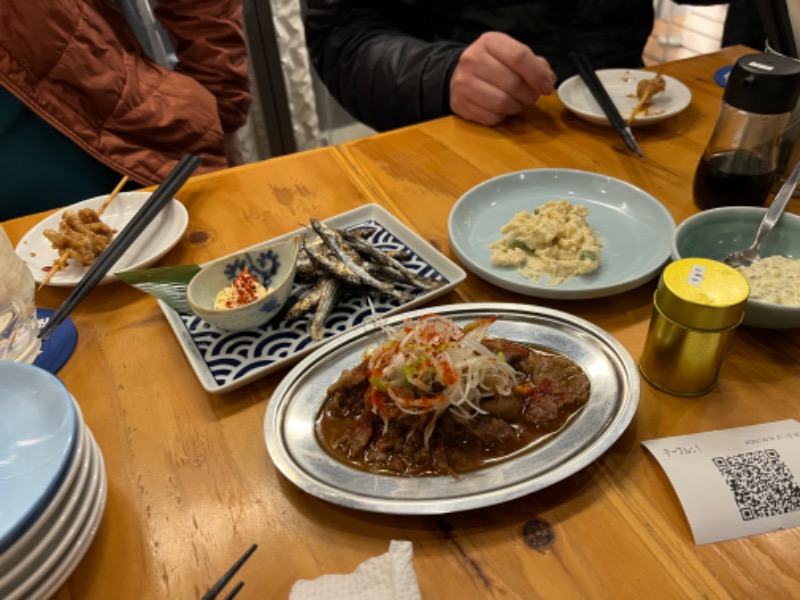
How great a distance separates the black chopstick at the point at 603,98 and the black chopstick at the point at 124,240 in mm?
1158

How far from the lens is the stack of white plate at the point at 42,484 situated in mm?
695

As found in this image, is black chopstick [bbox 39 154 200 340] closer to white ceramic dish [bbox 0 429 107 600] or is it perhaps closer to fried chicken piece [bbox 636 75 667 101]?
white ceramic dish [bbox 0 429 107 600]

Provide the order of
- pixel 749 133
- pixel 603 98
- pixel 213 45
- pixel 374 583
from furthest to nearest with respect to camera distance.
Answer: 1. pixel 213 45
2. pixel 603 98
3. pixel 749 133
4. pixel 374 583

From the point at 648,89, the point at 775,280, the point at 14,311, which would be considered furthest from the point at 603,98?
the point at 14,311

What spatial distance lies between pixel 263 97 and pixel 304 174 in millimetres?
1833

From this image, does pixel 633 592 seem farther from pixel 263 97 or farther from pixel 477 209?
pixel 263 97

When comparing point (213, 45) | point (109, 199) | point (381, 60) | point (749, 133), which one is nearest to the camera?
point (749, 133)

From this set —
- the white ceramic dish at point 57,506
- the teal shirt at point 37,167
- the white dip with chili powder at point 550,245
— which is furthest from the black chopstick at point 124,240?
the white dip with chili powder at point 550,245

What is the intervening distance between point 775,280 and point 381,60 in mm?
1456

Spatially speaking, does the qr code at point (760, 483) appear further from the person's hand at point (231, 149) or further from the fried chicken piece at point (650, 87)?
the person's hand at point (231, 149)

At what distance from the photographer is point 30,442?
32.2 inches

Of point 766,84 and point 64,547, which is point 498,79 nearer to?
point 766,84

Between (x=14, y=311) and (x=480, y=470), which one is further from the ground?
(x=14, y=311)

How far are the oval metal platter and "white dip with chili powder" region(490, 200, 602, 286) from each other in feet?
0.52
